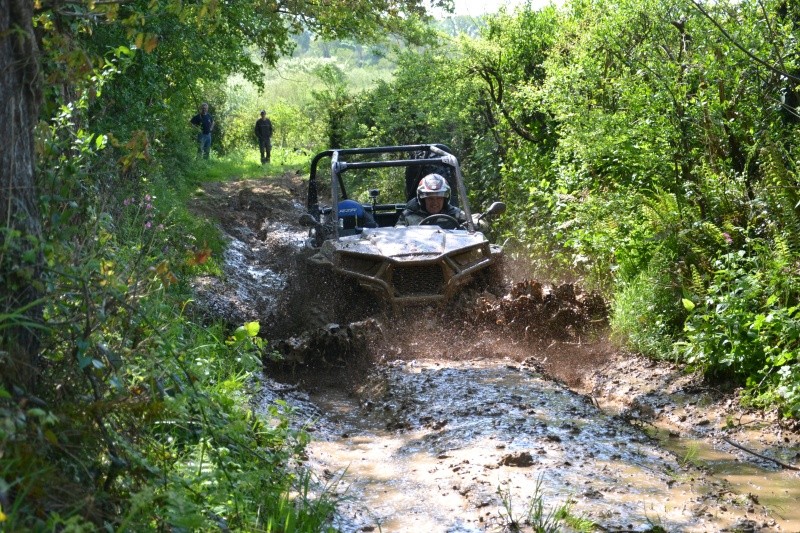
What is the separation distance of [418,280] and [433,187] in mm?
1872

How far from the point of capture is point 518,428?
21.2 feet

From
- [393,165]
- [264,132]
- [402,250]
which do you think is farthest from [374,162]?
[264,132]

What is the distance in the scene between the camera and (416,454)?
6238 millimetres

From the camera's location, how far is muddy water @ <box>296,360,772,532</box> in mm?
5035

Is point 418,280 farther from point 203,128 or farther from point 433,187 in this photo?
point 203,128

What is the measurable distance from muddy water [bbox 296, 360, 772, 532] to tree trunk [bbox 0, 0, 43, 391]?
6.33 ft

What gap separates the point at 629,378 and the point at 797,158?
2.37 m

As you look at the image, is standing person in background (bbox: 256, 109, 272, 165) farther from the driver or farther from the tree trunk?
the tree trunk

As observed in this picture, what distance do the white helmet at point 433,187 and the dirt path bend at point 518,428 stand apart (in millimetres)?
1853

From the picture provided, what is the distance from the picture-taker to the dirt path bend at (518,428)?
202 inches

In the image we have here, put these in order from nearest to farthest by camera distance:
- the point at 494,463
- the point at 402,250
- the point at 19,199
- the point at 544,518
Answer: the point at 19,199 < the point at 544,518 < the point at 494,463 < the point at 402,250

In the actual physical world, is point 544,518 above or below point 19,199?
below

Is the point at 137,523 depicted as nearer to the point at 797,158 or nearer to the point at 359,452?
the point at 359,452

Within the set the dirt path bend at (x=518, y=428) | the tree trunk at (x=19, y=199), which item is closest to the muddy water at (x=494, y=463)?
the dirt path bend at (x=518, y=428)
